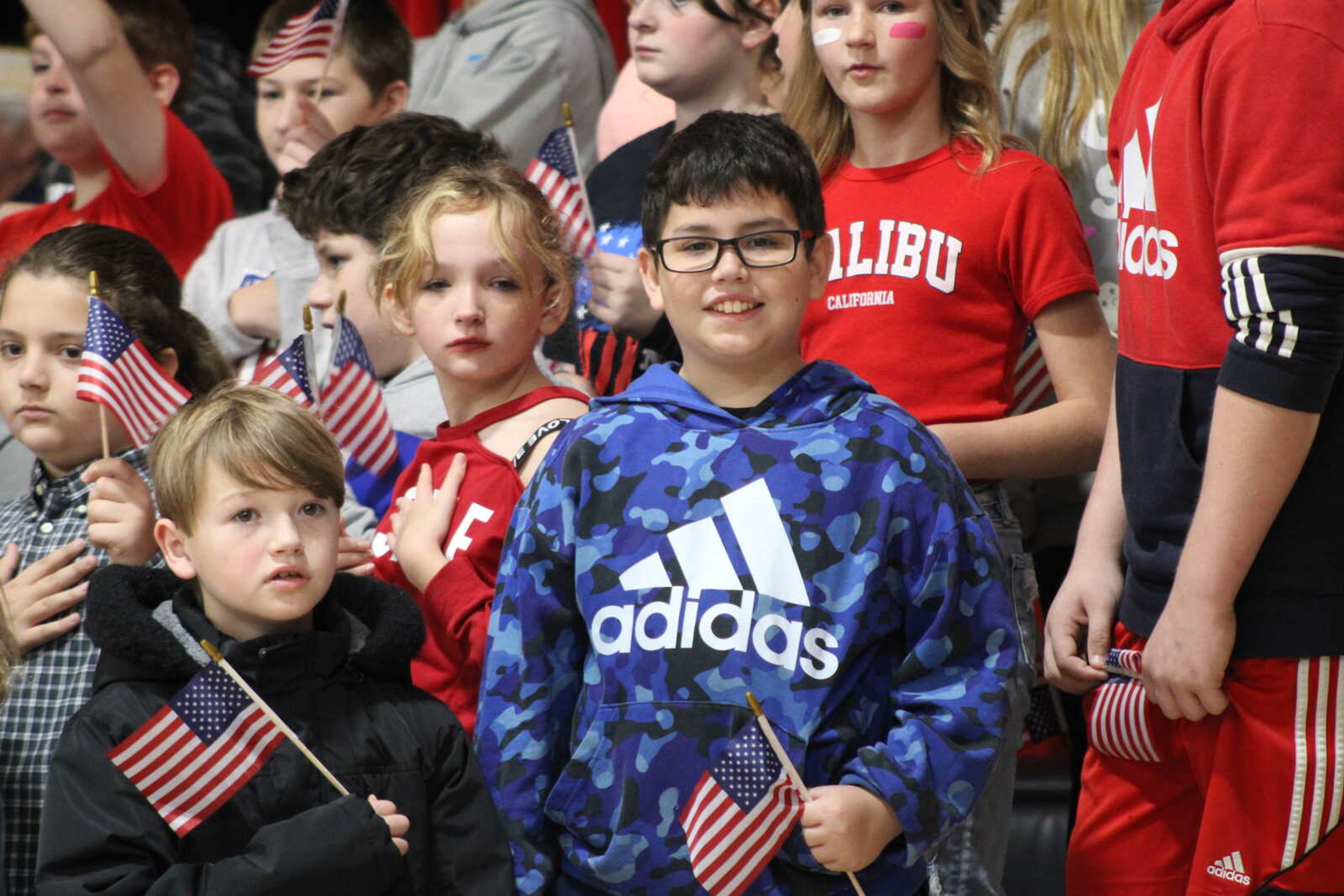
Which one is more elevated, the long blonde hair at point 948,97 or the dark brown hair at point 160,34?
the long blonde hair at point 948,97

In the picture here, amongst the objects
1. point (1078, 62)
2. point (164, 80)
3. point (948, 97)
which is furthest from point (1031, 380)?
point (164, 80)

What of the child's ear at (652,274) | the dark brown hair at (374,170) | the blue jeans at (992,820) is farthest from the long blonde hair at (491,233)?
the blue jeans at (992,820)

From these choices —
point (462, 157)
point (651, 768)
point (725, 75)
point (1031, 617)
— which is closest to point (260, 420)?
point (651, 768)

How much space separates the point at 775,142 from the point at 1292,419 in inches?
32.6

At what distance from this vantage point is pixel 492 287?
116 inches

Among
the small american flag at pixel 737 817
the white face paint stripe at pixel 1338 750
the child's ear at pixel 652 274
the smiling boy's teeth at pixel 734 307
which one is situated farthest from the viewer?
the child's ear at pixel 652 274

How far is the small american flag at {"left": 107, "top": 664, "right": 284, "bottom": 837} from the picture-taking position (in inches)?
86.1

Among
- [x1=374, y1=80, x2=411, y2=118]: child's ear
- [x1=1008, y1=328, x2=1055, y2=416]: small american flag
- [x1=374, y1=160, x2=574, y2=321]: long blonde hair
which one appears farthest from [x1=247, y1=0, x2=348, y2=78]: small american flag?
[x1=1008, y1=328, x2=1055, y2=416]: small american flag

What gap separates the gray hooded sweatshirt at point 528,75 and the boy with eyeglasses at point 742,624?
2682 mm

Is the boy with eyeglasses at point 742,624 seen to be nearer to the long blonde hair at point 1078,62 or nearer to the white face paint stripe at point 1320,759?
the white face paint stripe at point 1320,759

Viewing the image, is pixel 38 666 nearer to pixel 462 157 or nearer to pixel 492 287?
pixel 492 287

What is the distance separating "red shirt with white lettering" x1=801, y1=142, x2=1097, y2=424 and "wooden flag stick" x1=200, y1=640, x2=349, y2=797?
1180 mm

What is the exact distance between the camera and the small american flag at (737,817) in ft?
6.98

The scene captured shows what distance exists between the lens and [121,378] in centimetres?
301
